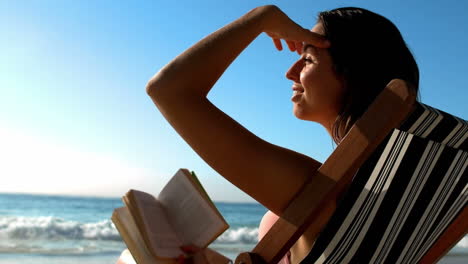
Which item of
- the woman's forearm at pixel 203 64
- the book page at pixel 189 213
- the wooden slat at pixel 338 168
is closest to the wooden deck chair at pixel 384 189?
the wooden slat at pixel 338 168

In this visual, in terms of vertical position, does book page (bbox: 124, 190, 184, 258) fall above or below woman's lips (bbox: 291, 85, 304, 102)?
below

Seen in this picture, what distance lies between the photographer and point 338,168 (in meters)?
1.31

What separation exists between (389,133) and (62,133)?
35.0m

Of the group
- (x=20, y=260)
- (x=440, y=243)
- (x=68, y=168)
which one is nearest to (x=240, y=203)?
(x=68, y=168)

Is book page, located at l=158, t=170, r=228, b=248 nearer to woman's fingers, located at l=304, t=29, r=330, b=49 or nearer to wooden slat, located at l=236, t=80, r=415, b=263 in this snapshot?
wooden slat, located at l=236, t=80, r=415, b=263

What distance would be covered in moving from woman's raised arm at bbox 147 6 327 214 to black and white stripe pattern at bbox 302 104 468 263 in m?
0.15

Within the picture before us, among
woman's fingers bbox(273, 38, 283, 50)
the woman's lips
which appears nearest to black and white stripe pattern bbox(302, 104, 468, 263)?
the woman's lips

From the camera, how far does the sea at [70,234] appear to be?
9.58 m

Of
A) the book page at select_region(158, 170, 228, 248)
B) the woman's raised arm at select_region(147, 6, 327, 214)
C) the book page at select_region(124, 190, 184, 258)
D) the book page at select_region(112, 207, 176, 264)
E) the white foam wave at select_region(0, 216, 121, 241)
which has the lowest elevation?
the white foam wave at select_region(0, 216, 121, 241)

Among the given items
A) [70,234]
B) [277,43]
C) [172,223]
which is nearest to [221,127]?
[172,223]

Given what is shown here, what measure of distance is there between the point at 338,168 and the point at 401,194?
210mm

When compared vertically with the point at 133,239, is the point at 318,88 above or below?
above

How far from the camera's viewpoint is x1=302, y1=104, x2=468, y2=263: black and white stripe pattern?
134cm

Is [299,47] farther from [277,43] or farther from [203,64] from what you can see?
[203,64]
